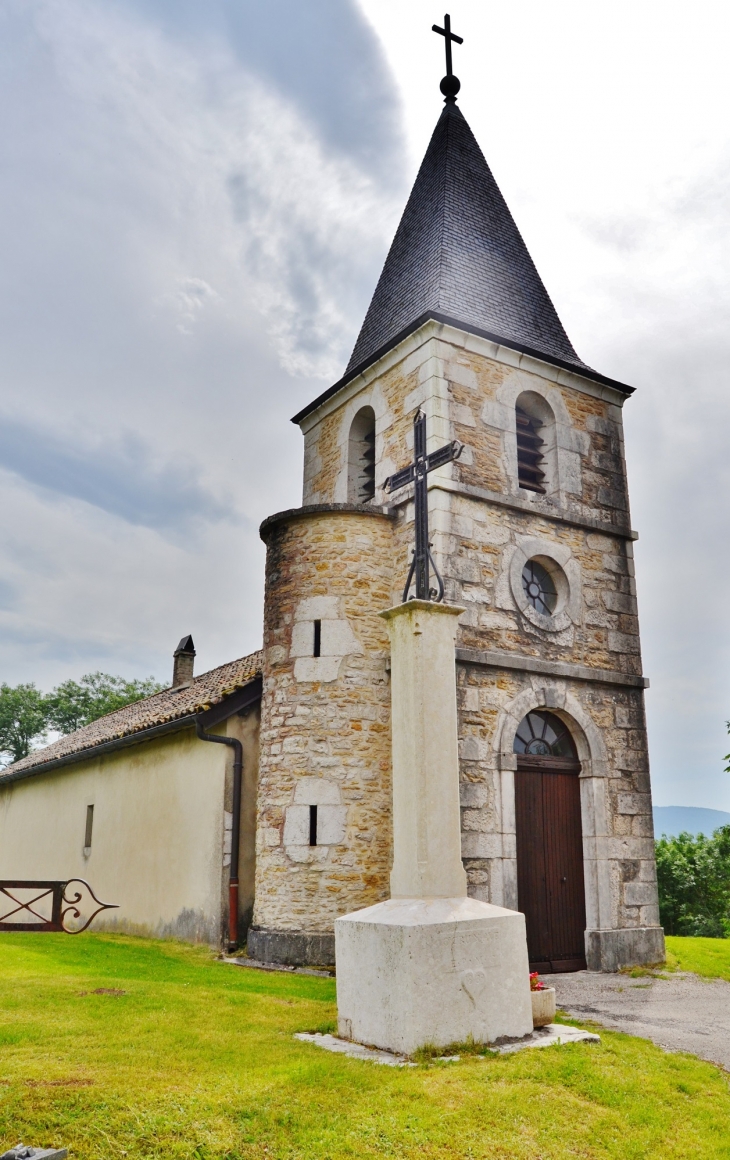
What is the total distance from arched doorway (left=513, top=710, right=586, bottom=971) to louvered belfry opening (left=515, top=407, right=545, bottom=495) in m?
3.28

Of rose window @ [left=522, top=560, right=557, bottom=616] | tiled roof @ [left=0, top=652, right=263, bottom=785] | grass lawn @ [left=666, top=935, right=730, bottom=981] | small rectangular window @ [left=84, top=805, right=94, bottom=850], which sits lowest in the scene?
grass lawn @ [left=666, top=935, right=730, bottom=981]

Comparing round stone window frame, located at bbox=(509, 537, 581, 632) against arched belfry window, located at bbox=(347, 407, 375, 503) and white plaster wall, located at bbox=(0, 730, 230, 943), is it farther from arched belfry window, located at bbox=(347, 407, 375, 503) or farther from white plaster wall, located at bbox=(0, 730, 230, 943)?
white plaster wall, located at bbox=(0, 730, 230, 943)

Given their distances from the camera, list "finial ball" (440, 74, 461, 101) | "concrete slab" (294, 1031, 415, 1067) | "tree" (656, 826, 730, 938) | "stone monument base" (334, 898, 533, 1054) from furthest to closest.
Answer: "tree" (656, 826, 730, 938) → "finial ball" (440, 74, 461, 101) → "stone monument base" (334, 898, 533, 1054) → "concrete slab" (294, 1031, 415, 1067)

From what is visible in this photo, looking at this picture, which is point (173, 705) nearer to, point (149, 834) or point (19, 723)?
point (149, 834)

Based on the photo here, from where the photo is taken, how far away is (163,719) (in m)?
12.6

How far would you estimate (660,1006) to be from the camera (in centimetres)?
835

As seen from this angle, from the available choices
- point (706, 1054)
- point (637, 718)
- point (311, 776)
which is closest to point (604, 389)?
A: point (637, 718)

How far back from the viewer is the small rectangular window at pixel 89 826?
1555 centimetres

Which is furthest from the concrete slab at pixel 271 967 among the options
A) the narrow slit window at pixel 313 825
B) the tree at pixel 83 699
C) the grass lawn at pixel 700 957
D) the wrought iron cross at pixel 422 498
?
the tree at pixel 83 699

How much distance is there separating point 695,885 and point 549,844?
12.9m

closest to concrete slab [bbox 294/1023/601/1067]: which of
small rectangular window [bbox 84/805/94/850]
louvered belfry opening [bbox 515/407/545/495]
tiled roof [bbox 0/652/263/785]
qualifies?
tiled roof [bbox 0/652/263/785]

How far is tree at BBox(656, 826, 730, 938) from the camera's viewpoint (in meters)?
21.0

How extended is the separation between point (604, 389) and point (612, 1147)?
1078cm

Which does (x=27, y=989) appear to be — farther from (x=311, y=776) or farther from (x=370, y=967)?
(x=311, y=776)
